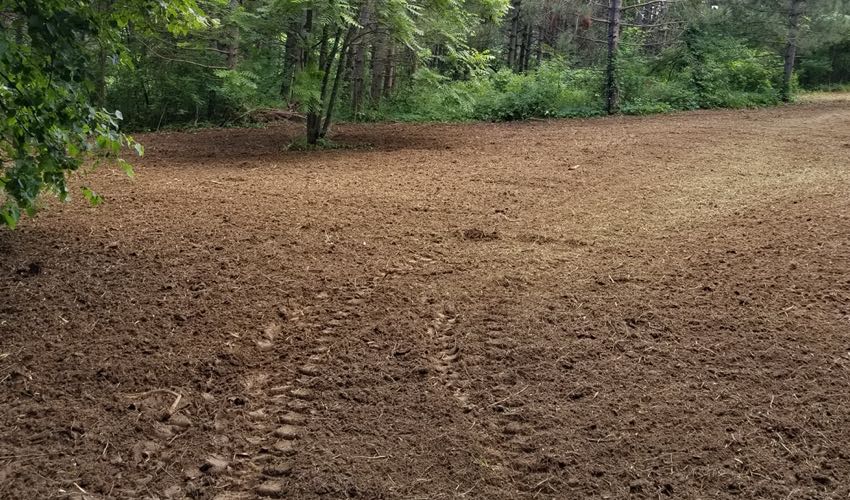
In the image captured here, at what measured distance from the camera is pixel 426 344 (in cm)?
357

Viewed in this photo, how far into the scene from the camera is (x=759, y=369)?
3.26m

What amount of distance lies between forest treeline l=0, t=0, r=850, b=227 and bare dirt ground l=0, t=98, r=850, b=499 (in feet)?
2.59

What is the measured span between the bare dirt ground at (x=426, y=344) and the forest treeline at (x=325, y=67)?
31.1 inches

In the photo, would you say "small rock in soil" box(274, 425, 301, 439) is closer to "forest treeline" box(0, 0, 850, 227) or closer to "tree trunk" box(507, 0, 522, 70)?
"forest treeline" box(0, 0, 850, 227)

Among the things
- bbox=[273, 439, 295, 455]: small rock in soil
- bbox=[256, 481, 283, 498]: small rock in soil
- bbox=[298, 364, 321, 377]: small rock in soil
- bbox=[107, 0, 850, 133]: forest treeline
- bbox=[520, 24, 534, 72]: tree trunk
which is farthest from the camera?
bbox=[520, 24, 534, 72]: tree trunk

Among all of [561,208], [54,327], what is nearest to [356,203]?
[561,208]

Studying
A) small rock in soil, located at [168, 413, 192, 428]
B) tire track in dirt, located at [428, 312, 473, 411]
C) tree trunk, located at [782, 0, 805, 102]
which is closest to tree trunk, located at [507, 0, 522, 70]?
tree trunk, located at [782, 0, 805, 102]

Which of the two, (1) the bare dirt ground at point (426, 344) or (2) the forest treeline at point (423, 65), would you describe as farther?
(2) the forest treeline at point (423, 65)

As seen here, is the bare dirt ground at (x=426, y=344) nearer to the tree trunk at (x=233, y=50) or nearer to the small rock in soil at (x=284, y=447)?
the small rock in soil at (x=284, y=447)

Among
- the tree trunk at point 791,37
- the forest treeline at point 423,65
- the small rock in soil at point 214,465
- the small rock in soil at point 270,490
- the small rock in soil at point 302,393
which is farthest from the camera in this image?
the tree trunk at point 791,37

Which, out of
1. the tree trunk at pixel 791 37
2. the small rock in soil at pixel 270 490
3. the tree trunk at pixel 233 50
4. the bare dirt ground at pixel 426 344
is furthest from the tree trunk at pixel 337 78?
the tree trunk at pixel 791 37

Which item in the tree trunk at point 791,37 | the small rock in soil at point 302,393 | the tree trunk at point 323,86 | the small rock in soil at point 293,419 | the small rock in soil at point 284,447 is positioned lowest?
the small rock in soil at point 284,447

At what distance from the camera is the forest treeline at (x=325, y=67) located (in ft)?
10.9

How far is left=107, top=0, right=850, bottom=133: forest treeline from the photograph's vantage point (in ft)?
29.9
